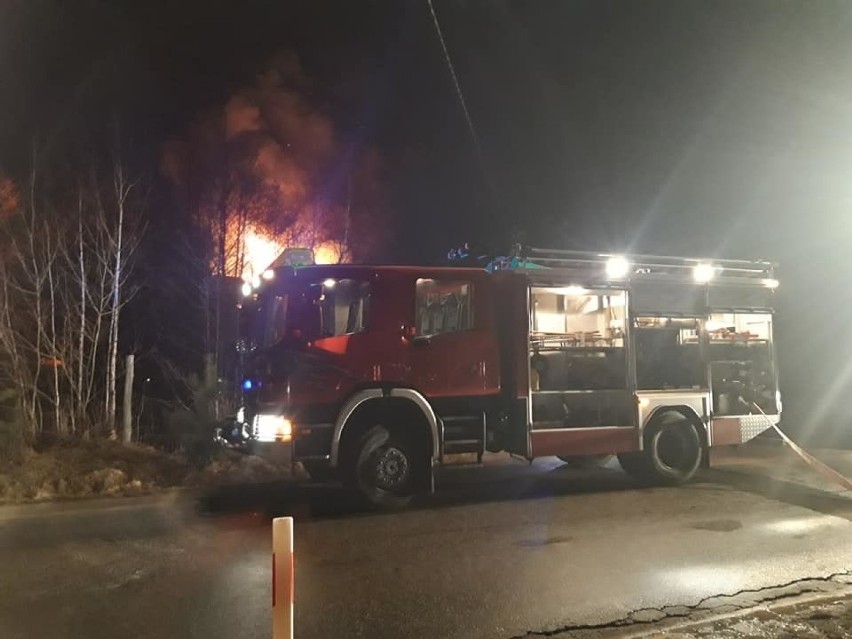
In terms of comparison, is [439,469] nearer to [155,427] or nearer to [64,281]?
[155,427]

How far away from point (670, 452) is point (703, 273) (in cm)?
260

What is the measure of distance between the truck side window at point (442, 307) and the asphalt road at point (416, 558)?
2.11 metres

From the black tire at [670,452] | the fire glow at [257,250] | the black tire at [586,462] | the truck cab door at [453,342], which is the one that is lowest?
the black tire at [586,462]

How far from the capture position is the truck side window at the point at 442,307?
838 centimetres

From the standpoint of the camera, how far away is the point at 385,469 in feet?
26.6

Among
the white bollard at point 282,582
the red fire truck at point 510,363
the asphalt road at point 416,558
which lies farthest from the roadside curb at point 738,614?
the red fire truck at point 510,363

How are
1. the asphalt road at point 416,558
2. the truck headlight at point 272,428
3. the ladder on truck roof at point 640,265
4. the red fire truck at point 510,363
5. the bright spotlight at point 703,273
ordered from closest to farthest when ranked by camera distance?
the asphalt road at point 416,558 → the truck headlight at point 272,428 → the red fire truck at point 510,363 → the ladder on truck roof at point 640,265 → the bright spotlight at point 703,273

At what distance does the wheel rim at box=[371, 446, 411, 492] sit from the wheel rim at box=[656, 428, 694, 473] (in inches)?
148

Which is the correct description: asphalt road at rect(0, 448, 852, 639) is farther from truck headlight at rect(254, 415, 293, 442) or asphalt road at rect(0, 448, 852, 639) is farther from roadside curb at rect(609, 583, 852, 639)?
truck headlight at rect(254, 415, 293, 442)

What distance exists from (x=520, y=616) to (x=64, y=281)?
36.8 feet

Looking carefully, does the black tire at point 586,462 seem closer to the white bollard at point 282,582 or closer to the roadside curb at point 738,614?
the roadside curb at point 738,614

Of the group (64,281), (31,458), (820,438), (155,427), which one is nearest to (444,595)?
(31,458)

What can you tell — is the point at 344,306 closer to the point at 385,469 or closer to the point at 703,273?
the point at 385,469

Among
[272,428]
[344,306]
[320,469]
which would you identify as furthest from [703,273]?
[272,428]
